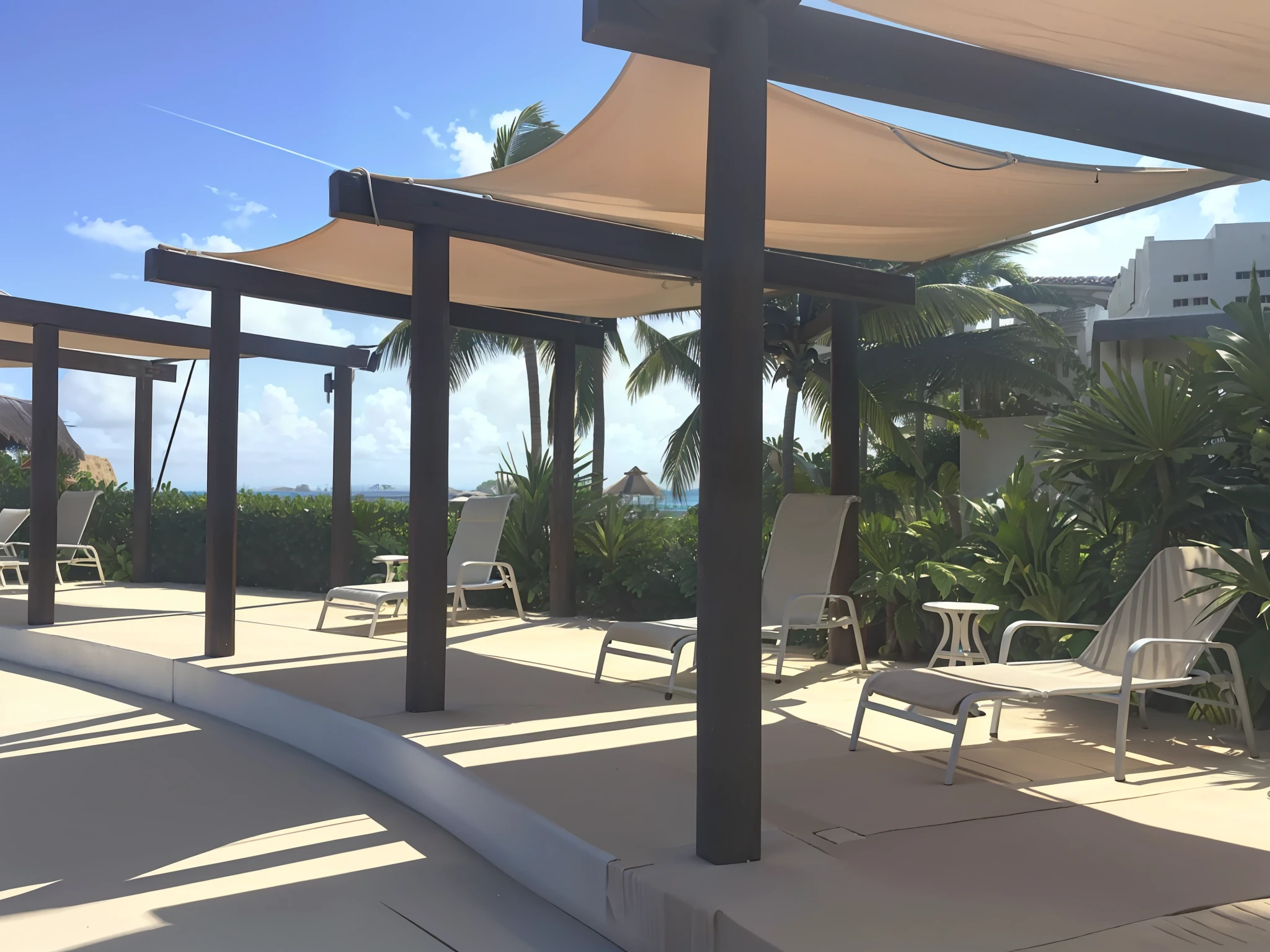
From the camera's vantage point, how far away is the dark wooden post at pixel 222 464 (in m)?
6.67

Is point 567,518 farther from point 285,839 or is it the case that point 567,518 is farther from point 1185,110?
point 1185,110

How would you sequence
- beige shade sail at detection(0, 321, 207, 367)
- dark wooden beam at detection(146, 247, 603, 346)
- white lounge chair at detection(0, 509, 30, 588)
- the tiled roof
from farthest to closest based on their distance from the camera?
the tiled roof → white lounge chair at detection(0, 509, 30, 588) → beige shade sail at detection(0, 321, 207, 367) → dark wooden beam at detection(146, 247, 603, 346)

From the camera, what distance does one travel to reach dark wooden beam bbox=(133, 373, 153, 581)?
39.3 feet

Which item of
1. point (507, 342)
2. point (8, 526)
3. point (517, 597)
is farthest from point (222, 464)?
point (507, 342)

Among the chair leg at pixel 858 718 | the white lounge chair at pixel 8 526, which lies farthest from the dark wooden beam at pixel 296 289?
the white lounge chair at pixel 8 526

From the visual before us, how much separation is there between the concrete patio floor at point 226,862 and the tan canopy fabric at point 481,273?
9.85 ft

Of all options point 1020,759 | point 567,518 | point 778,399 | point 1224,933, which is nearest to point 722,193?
point 1224,933

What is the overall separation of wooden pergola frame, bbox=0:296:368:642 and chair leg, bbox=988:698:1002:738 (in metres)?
4.77

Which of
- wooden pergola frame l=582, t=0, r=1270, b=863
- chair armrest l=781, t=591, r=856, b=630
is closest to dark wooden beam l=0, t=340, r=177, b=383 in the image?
chair armrest l=781, t=591, r=856, b=630

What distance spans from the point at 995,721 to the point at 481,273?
4.43 m

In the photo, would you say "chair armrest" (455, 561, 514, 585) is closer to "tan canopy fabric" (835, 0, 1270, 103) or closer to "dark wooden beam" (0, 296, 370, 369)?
"dark wooden beam" (0, 296, 370, 369)

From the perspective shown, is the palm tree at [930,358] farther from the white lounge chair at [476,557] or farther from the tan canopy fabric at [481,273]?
the tan canopy fabric at [481,273]

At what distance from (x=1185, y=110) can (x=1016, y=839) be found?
278 cm

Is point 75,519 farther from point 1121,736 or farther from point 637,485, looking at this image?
point 637,485
